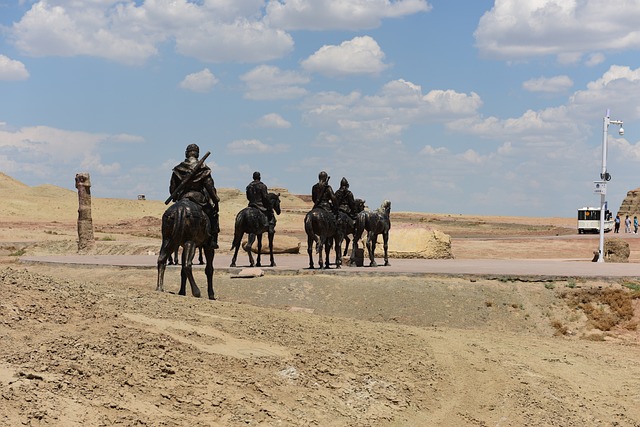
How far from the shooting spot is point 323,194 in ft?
76.8

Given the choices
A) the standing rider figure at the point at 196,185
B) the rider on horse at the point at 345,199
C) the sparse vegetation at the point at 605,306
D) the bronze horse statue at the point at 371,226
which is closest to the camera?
the standing rider figure at the point at 196,185

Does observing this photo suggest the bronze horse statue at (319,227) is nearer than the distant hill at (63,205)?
Yes

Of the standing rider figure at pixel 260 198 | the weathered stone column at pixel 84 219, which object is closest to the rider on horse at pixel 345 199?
the standing rider figure at pixel 260 198

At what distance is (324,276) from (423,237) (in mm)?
10741

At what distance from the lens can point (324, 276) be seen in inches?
858

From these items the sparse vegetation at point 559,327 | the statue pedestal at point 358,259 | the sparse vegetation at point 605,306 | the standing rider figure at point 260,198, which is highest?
the standing rider figure at point 260,198

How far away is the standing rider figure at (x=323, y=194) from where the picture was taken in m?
23.4

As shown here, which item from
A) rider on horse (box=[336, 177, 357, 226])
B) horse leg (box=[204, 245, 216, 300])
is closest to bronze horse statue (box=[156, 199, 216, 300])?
horse leg (box=[204, 245, 216, 300])

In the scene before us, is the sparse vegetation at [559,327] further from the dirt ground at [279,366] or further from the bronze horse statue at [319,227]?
the bronze horse statue at [319,227]

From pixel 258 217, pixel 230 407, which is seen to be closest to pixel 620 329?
pixel 258 217

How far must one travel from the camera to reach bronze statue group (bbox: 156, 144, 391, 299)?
15.6 metres

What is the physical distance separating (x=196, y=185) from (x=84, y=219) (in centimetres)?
2044

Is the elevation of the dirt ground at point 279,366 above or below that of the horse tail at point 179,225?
below

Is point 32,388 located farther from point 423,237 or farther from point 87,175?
point 87,175
